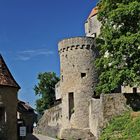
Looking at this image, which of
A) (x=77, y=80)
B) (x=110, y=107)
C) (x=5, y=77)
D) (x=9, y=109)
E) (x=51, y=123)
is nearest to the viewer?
(x=110, y=107)

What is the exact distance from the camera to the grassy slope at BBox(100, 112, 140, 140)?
96.8 feet

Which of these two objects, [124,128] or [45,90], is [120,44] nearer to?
[124,128]

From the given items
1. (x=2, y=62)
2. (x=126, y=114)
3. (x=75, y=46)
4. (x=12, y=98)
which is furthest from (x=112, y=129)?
(x=75, y=46)

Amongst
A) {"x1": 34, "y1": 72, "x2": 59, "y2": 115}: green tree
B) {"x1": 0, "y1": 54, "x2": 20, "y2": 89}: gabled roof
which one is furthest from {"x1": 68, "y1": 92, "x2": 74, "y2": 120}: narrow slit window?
{"x1": 34, "y1": 72, "x2": 59, "y2": 115}: green tree

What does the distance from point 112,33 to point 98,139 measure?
299 inches

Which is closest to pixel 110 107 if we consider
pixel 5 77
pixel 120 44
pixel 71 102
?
pixel 120 44

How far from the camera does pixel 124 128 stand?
30.4m

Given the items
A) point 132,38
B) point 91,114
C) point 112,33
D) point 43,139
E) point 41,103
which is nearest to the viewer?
point 132,38

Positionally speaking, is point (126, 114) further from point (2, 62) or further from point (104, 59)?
point (2, 62)


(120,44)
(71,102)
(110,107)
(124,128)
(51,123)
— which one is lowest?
(124,128)

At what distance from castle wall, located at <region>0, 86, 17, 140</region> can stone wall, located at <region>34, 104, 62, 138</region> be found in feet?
50.1

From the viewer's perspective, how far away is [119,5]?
3191 centimetres

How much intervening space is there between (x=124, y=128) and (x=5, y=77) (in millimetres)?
9440

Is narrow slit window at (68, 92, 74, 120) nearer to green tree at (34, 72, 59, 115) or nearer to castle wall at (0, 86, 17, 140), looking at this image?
castle wall at (0, 86, 17, 140)
